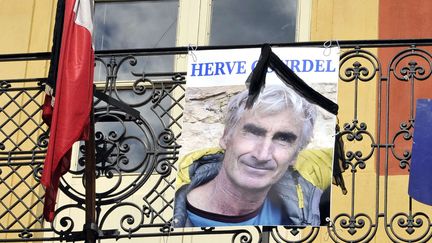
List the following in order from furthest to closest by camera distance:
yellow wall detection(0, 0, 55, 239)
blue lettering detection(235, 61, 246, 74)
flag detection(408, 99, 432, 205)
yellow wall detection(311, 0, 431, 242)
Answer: yellow wall detection(0, 0, 55, 239) → yellow wall detection(311, 0, 431, 242) → blue lettering detection(235, 61, 246, 74) → flag detection(408, 99, 432, 205)

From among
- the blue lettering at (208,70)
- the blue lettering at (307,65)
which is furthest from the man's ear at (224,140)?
the blue lettering at (307,65)

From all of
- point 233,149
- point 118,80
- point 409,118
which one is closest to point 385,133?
point 409,118

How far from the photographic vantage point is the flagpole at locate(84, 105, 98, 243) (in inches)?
442

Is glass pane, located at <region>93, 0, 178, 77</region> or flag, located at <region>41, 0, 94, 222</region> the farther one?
glass pane, located at <region>93, 0, 178, 77</region>

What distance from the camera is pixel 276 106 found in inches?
449

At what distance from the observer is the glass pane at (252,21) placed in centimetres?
1345

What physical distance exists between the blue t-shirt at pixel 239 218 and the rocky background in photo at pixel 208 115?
0.50m

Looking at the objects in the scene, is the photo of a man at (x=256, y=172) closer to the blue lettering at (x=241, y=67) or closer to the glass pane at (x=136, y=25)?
the blue lettering at (x=241, y=67)

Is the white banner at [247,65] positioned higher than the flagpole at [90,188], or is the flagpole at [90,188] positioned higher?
the white banner at [247,65]

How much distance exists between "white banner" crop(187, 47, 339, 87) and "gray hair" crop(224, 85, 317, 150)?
95 mm

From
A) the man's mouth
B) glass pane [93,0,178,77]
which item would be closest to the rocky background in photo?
the man's mouth

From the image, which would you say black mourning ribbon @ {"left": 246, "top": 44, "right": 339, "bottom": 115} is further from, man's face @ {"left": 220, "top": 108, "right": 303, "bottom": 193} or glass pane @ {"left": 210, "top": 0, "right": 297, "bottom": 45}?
glass pane @ {"left": 210, "top": 0, "right": 297, "bottom": 45}

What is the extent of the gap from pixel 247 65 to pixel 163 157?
1.03 metres

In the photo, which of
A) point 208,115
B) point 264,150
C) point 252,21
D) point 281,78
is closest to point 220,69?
point 208,115
